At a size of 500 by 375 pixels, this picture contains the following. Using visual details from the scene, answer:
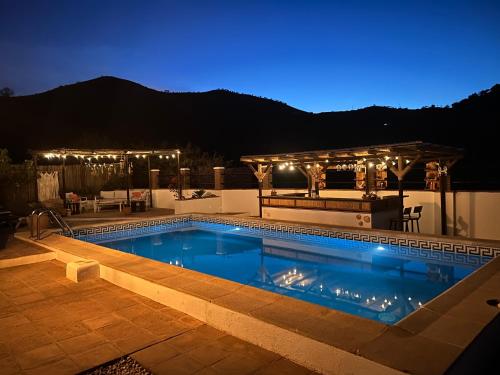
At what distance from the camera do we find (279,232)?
996 cm

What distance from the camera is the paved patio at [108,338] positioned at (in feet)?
8.84

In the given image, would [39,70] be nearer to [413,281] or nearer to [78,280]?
[78,280]

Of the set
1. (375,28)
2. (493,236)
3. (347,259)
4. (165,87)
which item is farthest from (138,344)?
(165,87)

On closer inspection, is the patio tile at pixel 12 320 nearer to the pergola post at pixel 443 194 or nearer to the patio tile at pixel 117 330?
the patio tile at pixel 117 330

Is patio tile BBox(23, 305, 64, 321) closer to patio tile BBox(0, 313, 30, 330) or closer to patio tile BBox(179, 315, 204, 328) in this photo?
patio tile BBox(0, 313, 30, 330)

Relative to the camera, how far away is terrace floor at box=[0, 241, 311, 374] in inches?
106

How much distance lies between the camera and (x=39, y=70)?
29766mm

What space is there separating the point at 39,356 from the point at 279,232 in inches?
294

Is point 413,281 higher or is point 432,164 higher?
point 432,164

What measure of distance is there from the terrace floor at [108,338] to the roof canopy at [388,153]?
22.4 ft

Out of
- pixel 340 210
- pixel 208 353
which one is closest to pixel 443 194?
pixel 340 210

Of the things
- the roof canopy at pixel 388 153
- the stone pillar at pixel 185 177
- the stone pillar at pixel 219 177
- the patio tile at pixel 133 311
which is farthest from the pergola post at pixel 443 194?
the stone pillar at pixel 185 177

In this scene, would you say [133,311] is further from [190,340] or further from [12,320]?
[12,320]

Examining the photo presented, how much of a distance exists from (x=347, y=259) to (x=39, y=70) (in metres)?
31.0
